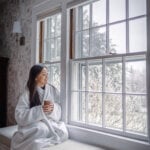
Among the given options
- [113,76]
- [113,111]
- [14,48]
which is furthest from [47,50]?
[113,111]

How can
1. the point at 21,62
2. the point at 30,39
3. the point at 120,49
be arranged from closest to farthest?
the point at 120,49 < the point at 30,39 < the point at 21,62

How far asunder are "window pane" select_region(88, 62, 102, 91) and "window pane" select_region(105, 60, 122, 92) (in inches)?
4.2

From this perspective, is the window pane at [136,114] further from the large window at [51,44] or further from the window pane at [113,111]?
the large window at [51,44]

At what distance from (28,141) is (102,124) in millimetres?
843

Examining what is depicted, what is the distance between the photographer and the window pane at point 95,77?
238cm

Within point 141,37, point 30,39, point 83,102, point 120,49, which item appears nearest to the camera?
point 141,37

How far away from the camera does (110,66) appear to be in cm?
228

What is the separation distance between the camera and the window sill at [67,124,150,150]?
6.26 feet

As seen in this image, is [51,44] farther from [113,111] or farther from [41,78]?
[113,111]

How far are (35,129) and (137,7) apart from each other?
1.69 meters

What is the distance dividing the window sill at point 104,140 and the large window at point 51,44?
763 mm

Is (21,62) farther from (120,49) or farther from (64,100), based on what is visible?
(120,49)

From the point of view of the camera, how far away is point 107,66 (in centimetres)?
230

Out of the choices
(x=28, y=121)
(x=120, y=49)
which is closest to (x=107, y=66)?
(x=120, y=49)
